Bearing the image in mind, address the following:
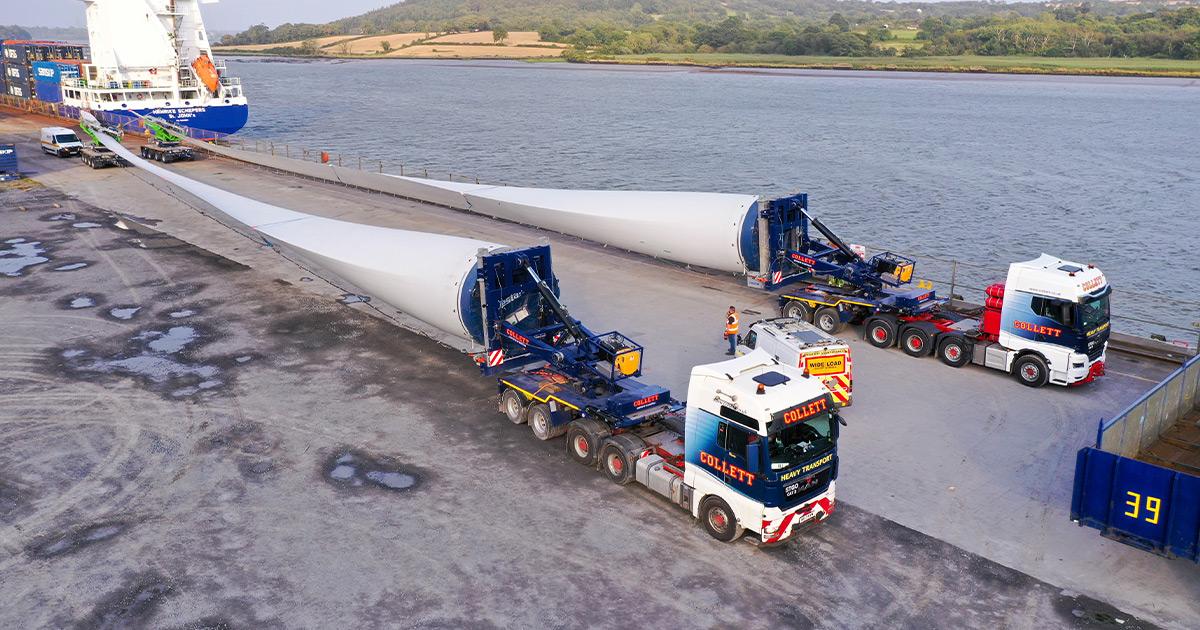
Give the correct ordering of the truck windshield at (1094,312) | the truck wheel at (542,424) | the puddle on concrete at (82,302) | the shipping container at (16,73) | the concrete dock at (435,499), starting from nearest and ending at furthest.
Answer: the concrete dock at (435,499) < the truck wheel at (542,424) < the truck windshield at (1094,312) < the puddle on concrete at (82,302) < the shipping container at (16,73)

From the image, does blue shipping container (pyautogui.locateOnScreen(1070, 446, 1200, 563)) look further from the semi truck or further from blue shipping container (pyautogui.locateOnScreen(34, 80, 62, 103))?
blue shipping container (pyautogui.locateOnScreen(34, 80, 62, 103))

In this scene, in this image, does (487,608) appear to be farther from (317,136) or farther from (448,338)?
(317,136)

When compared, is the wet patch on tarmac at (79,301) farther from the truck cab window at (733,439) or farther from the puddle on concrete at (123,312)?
the truck cab window at (733,439)

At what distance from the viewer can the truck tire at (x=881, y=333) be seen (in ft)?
75.3

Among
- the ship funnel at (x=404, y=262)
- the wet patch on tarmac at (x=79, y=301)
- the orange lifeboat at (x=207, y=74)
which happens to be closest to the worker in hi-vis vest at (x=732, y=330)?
the ship funnel at (x=404, y=262)

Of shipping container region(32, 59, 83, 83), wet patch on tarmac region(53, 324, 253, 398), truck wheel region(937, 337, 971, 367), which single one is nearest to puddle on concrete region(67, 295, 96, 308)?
wet patch on tarmac region(53, 324, 253, 398)

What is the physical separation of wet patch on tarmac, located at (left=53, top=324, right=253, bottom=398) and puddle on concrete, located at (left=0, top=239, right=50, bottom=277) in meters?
9.77

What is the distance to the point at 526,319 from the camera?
1975 cm

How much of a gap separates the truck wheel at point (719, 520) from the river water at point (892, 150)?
14.0 metres

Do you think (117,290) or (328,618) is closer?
(328,618)

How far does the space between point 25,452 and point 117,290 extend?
12.1 metres

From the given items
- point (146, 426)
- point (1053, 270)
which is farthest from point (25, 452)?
point (1053, 270)

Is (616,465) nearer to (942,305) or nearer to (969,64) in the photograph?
(942,305)

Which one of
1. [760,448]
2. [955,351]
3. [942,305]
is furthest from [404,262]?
[942,305]
